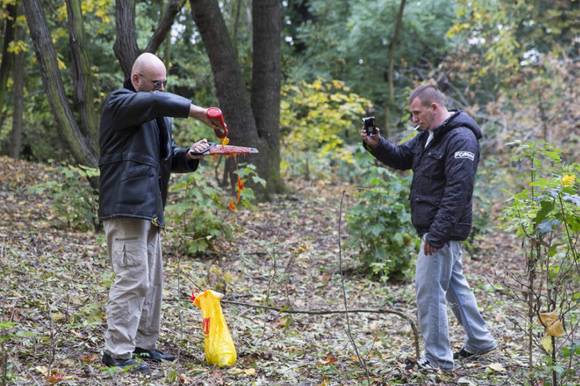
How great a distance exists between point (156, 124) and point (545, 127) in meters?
11.0

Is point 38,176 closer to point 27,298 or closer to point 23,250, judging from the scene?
point 23,250

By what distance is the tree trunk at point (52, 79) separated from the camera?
26.8 ft

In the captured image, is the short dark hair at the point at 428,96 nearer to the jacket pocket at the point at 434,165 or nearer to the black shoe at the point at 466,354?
the jacket pocket at the point at 434,165

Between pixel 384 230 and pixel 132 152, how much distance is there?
13.5ft

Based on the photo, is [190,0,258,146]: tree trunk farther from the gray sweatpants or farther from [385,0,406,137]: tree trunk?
[385,0,406,137]: tree trunk

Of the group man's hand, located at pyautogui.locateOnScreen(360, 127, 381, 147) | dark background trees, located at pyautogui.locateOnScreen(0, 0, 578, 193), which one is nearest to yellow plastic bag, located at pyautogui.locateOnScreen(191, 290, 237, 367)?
man's hand, located at pyautogui.locateOnScreen(360, 127, 381, 147)

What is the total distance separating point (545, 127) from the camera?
13680 mm

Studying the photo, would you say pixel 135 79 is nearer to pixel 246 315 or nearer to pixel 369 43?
pixel 246 315

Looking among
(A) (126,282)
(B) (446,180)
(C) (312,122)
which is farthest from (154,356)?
(C) (312,122)

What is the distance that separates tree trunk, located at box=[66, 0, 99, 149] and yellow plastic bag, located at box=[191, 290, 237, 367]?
15.5 feet

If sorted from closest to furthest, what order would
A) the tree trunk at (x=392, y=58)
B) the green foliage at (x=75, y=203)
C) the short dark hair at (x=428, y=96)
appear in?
1. the short dark hair at (x=428, y=96)
2. the green foliage at (x=75, y=203)
3. the tree trunk at (x=392, y=58)

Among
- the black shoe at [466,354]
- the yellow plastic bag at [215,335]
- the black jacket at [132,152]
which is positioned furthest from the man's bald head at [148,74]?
the black shoe at [466,354]

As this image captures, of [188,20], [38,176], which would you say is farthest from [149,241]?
[188,20]

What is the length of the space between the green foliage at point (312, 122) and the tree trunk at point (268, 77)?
256 cm
